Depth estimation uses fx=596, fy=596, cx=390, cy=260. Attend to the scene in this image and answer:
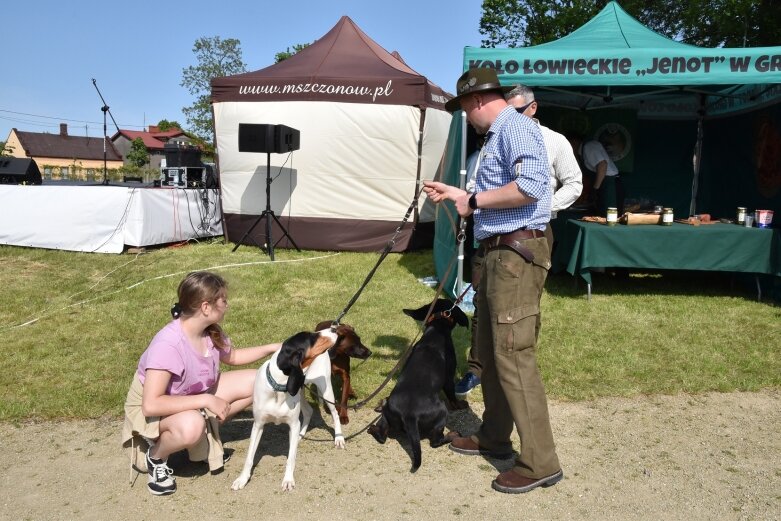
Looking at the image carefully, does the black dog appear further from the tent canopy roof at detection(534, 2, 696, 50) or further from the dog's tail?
the tent canopy roof at detection(534, 2, 696, 50)

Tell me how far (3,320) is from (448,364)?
17.5 ft

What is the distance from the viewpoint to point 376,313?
253 inches

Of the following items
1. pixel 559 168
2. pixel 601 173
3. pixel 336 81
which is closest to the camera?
pixel 559 168

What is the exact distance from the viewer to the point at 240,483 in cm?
307

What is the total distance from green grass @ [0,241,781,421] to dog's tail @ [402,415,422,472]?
118 cm

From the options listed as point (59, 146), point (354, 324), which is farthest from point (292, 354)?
point (59, 146)

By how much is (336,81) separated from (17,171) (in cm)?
1083

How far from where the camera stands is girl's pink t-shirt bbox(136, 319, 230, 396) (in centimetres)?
292

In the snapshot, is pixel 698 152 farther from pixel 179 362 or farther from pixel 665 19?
pixel 665 19

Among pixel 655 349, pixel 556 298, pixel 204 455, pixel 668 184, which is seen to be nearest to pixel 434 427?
pixel 204 455

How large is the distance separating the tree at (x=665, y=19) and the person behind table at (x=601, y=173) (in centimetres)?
1253

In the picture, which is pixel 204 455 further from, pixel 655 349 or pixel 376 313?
pixel 655 349

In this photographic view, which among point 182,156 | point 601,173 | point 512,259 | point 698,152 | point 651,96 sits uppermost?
point 651,96

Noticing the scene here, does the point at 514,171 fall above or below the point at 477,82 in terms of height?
below
